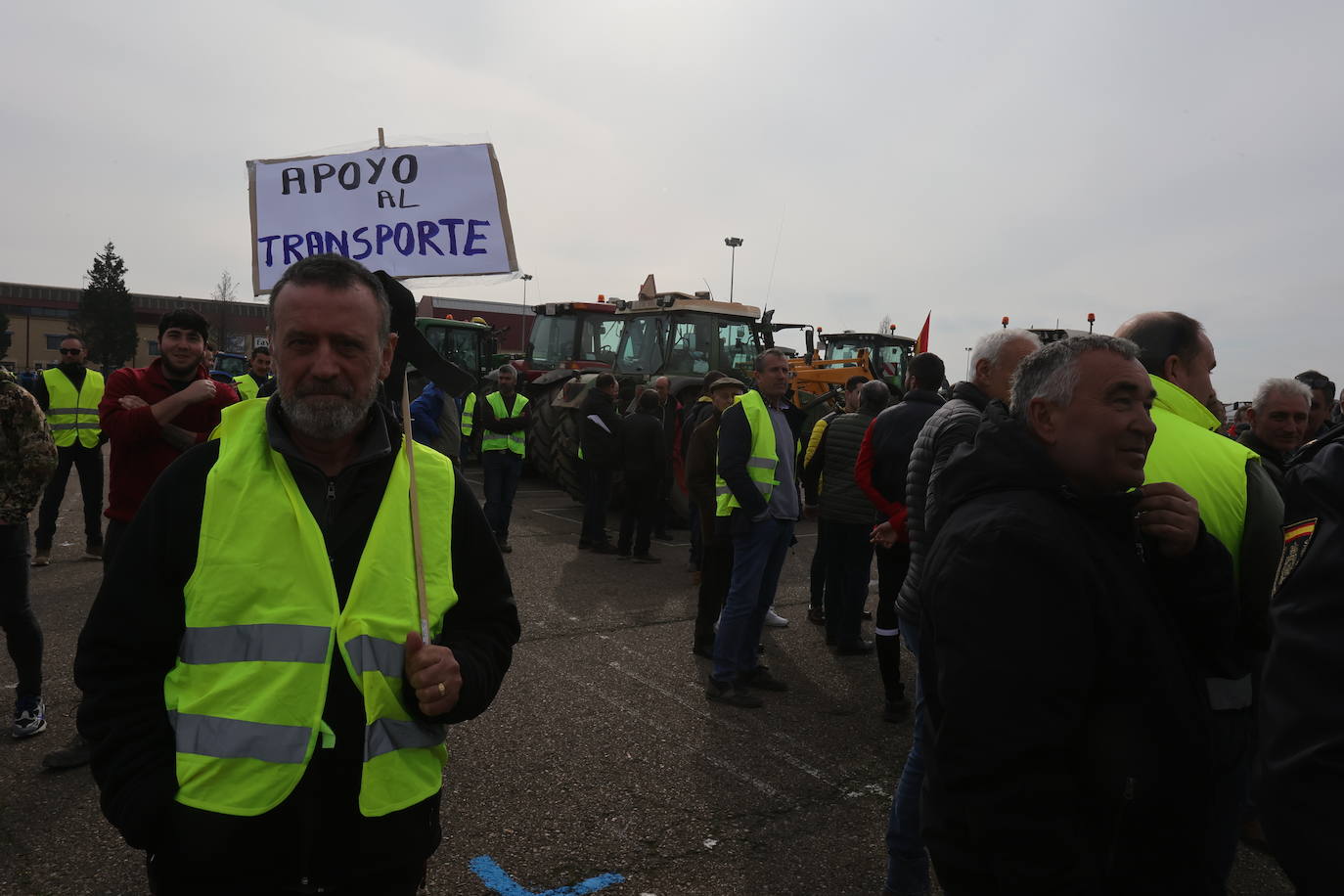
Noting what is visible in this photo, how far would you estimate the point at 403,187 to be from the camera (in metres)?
3.42

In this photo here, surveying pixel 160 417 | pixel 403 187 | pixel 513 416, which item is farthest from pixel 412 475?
pixel 513 416

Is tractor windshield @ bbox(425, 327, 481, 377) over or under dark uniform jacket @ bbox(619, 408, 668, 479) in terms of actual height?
over

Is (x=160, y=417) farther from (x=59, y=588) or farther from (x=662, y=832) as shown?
(x=59, y=588)

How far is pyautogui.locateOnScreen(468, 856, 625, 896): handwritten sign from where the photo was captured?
114 inches

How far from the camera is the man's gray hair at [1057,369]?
1.81 m

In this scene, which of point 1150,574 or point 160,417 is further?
point 160,417

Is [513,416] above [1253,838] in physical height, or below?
above

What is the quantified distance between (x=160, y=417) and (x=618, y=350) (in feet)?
30.9

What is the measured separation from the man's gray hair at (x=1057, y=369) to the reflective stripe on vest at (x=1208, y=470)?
17.0 inches

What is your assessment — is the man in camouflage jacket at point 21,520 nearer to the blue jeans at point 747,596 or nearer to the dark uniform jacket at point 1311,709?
the blue jeans at point 747,596

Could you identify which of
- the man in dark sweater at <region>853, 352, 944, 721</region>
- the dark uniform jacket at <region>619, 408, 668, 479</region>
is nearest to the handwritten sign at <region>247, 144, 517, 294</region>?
the man in dark sweater at <region>853, 352, 944, 721</region>

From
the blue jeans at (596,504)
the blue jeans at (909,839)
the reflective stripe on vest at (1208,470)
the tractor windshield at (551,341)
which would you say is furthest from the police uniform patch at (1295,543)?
the tractor windshield at (551,341)

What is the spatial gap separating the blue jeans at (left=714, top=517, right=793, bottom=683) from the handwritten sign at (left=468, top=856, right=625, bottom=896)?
1.90 metres

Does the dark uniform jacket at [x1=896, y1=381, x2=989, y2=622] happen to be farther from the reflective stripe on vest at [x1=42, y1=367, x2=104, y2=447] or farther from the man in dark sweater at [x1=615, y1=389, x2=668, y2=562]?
the reflective stripe on vest at [x1=42, y1=367, x2=104, y2=447]
